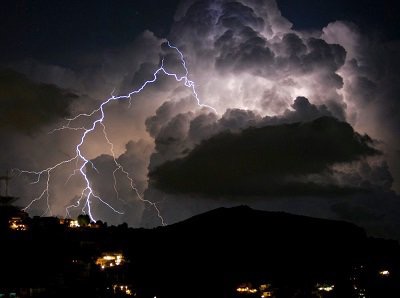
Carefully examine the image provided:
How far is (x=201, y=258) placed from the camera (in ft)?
106

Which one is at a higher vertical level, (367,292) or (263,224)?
(263,224)

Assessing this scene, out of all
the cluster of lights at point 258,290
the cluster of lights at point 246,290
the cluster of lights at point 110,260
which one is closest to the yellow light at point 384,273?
the cluster of lights at point 258,290

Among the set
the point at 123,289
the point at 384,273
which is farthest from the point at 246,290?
the point at 384,273

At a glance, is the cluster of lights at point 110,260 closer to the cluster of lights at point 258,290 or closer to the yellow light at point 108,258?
the yellow light at point 108,258

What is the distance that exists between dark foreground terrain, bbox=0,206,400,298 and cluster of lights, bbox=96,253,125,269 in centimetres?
6

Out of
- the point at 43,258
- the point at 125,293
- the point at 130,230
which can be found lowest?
the point at 125,293

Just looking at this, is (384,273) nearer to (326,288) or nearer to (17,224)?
(326,288)

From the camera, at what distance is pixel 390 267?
33.6m

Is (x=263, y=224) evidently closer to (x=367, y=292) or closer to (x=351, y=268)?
(x=351, y=268)

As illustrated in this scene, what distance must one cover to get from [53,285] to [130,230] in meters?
15.0

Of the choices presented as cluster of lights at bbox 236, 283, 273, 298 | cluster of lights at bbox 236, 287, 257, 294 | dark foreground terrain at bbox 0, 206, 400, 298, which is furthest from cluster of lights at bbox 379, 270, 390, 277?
cluster of lights at bbox 236, 287, 257, 294

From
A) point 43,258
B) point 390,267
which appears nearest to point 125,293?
point 43,258

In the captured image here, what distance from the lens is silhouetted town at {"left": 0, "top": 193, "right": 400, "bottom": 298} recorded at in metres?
22.8

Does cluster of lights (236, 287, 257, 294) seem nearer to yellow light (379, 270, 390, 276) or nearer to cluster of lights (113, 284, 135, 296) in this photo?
cluster of lights (113, 284, 135, 296)
